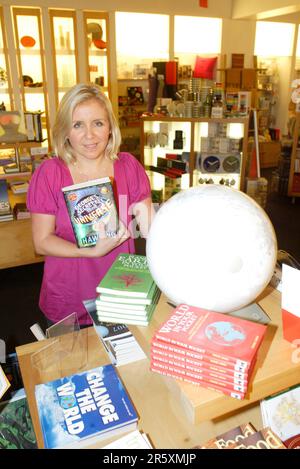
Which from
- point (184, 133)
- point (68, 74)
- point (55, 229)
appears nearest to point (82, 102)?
point (55, 229)

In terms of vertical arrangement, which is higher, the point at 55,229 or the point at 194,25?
the point at 194,25

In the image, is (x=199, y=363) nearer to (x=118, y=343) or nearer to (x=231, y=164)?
(x=118, y=343)

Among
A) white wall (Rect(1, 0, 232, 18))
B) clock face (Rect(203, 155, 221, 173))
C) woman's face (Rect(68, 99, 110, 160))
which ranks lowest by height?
clock face (Rect(203, 155, 221, 173))

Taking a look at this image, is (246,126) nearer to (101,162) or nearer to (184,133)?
(184,133)

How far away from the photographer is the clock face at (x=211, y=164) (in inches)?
179

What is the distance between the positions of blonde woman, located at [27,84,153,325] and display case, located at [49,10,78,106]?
5105 millimetres

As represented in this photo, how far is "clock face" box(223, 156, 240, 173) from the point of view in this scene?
4.54m

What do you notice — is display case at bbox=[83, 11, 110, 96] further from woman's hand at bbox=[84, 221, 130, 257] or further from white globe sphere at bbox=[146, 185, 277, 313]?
white globe sphere at bbox=[146, 185, 277, 313]

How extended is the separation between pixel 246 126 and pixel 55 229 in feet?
10.9

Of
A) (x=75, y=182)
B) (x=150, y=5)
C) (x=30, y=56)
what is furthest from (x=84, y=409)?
(x=150, y=5)

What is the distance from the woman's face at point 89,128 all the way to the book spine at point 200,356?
962mm

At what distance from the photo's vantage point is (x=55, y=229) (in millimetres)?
1649

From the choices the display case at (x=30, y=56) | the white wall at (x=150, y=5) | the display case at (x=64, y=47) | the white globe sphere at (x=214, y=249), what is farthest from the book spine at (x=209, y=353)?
the white wall at (x=150, y=5)

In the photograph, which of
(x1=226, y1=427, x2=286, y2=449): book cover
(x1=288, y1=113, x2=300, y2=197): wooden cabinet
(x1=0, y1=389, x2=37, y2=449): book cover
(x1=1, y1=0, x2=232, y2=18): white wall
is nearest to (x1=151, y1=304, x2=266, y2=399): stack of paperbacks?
(x1=226, y1=427, x2=286, y2=449): book cover
